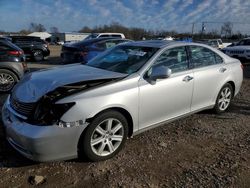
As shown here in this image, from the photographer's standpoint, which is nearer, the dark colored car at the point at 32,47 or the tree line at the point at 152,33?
the dark colored car at the point at 32,47

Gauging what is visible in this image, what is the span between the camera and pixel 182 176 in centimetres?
341

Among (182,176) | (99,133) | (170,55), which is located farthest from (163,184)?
(170,55)

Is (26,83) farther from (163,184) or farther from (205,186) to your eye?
(205,186)

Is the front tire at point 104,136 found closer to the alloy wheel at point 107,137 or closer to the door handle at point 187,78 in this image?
the alloy wheel at point 107,137

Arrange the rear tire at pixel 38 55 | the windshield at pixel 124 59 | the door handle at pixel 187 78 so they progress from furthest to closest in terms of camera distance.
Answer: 1. the rear tire at pixel 38 55
2. the door handle at pixel 187 78
3. the windshield at pixel 124 59

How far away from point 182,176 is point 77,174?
127 centimetres

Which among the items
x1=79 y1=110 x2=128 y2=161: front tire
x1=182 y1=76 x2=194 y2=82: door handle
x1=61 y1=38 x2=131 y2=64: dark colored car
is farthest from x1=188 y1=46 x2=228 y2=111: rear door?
x1=61 y1=38 x2=131 y2=64: dark colored car

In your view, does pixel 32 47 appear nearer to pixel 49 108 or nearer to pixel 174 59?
pixel 174 59

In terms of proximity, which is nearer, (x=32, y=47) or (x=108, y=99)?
(x=108, y=99)

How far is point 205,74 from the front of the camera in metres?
5.00

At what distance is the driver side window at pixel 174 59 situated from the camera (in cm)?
444

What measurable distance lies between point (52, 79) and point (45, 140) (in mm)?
1048

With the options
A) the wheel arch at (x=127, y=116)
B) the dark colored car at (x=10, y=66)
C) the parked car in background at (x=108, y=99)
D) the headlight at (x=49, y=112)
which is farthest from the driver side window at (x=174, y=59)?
the dark colored car at (x=10, y=66)

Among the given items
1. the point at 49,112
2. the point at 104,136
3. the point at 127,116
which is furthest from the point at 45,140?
the point at 127,116
